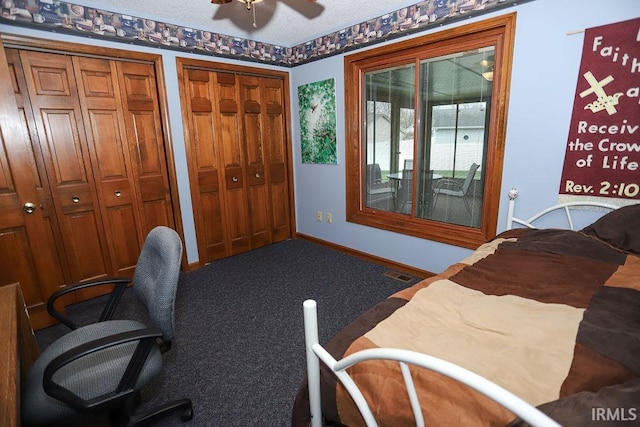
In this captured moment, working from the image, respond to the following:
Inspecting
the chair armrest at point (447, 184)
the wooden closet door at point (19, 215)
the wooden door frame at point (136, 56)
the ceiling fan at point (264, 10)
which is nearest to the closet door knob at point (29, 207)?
the wooden closet door at point (19, 215)

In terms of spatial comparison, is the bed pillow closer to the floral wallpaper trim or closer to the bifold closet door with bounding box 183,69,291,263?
the floral wallpaper trim

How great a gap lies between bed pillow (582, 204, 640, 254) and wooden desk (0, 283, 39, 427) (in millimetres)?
2554

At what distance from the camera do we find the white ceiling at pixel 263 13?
7.98 ft

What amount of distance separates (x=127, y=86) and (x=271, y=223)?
2021 millimetres

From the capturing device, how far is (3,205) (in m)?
1.93

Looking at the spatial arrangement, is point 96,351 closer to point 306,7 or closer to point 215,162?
point 215,162

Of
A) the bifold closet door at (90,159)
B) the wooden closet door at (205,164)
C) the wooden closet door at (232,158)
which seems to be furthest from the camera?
the wooden closet door at (232,158)

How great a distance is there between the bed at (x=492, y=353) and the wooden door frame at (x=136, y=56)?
97.2 inches

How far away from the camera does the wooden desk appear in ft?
2.58

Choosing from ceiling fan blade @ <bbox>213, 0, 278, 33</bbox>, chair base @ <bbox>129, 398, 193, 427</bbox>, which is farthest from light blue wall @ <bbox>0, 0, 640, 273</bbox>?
chair base @ <bbox>129, 398, 193, 427</bbox>

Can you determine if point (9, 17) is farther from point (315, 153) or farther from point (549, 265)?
point (549, 265)

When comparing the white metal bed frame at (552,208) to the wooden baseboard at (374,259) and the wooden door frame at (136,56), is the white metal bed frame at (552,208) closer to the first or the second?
the wooden baseboard at (374,259)

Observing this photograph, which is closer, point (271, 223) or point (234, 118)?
point (234, 118)

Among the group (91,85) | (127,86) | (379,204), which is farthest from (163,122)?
(379,204)
